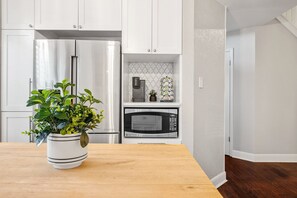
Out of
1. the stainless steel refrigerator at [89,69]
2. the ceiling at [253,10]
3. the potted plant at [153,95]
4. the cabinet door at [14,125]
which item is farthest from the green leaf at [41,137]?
the ceiling at [253,10]

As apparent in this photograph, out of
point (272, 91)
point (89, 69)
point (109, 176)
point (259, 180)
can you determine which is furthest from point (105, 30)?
point (272, 91)

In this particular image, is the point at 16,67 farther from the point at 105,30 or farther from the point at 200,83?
the point at 200,83

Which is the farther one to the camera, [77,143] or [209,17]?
[209,17]

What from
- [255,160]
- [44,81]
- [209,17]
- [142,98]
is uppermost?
[209,17]

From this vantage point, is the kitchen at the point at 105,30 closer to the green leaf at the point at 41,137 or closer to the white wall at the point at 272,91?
the green leaf at the point at 41,137

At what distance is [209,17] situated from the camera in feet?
8.21

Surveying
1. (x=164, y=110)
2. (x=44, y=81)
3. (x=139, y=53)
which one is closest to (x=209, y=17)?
(x=139, y=53)

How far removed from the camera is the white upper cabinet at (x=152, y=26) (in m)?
2.23


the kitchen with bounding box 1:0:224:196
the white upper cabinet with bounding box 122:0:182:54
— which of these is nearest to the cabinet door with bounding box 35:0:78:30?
the kitchen with bounding box 1:0:224:196

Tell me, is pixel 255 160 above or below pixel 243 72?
below

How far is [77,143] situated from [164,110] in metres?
1.46

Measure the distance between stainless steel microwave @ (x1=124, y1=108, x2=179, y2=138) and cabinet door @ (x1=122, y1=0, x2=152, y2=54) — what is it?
702mm

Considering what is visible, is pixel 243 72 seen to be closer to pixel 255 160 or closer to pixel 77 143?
pixel 255 160

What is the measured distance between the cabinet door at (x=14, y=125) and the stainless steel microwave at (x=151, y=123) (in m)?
1.16
